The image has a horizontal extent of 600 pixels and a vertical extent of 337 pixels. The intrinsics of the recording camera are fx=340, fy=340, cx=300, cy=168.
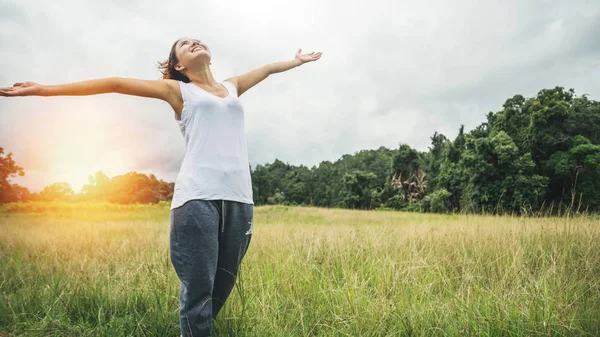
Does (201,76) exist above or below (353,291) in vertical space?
above

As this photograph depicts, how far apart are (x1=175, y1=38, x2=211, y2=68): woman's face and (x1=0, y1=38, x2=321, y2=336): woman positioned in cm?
2

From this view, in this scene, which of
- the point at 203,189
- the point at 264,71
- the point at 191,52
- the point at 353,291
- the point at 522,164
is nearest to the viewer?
the point at 203,189

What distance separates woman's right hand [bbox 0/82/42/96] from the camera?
201cm

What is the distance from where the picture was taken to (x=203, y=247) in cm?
196

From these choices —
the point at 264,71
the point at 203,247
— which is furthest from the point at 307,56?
the point at 203,247

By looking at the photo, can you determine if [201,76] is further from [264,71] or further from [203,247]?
[203,247]

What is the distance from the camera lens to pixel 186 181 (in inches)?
78.2

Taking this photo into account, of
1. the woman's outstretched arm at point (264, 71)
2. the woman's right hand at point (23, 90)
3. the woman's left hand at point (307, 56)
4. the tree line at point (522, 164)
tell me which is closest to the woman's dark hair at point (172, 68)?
the woman's outstretched arm at point (264, 71)

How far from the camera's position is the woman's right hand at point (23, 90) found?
6.60 feet

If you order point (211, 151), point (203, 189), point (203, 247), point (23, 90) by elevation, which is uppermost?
point (23, 90)

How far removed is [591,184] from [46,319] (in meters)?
37.0

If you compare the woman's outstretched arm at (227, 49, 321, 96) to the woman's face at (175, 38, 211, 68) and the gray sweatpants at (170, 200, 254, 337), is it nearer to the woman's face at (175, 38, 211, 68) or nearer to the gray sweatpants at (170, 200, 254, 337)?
the woman's face at (175, 38, 211, 68)

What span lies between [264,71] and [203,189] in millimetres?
1370

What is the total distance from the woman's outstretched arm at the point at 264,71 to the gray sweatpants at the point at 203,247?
1.04 m
